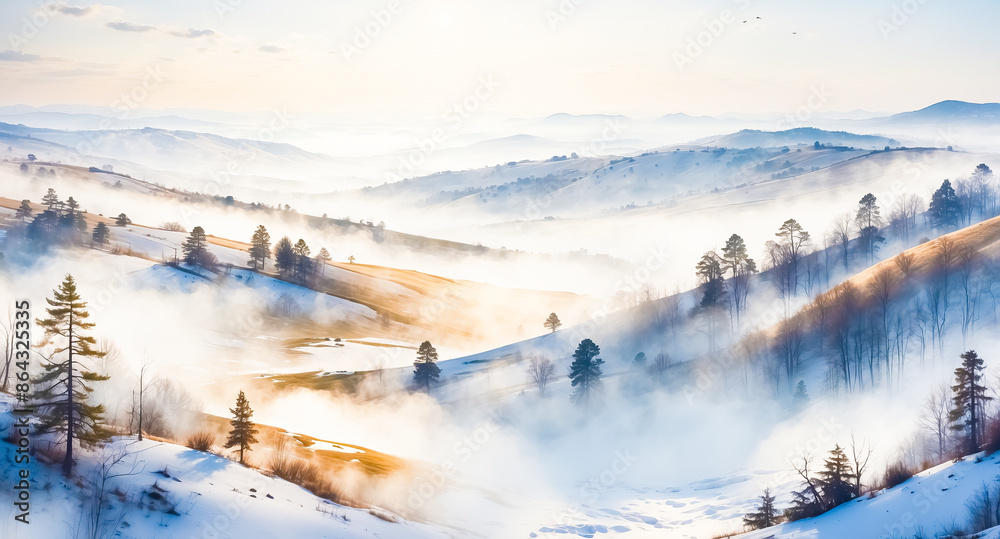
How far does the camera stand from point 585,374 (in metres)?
93.8

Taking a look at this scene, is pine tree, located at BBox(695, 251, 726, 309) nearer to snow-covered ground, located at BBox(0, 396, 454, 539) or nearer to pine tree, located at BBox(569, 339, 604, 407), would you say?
pine tree, located at BBox(569, 339, 604, 407)

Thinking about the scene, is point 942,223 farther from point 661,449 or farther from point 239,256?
point 239,256

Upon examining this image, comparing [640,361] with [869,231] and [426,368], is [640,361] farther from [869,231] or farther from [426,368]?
[869,231]

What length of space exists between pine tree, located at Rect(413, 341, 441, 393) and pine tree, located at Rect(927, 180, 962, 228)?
4310 inches

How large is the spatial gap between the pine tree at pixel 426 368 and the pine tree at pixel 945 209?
359 feet

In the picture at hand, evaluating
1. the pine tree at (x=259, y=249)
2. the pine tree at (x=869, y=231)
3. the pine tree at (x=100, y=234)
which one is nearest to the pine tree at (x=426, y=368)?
the pine tree at (x=869, y=231)

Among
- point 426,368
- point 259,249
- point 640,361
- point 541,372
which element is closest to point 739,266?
point 640,361

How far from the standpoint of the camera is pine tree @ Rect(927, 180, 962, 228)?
137 m

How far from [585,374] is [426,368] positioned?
26278mm

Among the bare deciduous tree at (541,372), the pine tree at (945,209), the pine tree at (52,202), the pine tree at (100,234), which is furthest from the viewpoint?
the pine tree at (52,202)

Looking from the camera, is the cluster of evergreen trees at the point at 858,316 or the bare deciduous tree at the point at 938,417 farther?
the cluster of evergreen trees at the point at 858,316

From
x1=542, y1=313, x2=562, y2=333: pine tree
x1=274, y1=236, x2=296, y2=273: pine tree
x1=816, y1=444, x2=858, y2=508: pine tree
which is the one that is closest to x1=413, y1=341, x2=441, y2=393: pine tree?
x1=542, y1=313, x2=562, y2=333: pine tree

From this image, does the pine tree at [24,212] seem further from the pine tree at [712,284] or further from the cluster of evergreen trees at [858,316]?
the cluster of evergreen trees at [858,316]

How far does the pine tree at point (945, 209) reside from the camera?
136750mm
